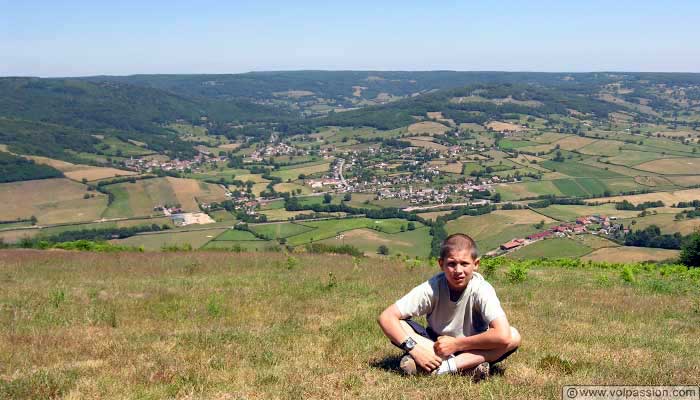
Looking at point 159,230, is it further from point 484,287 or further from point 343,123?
point 343,123

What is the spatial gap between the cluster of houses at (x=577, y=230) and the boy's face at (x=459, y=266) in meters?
50.6

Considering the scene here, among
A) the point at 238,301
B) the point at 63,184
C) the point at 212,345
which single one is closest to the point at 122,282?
the point at 238,301

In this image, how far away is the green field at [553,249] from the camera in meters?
50.9

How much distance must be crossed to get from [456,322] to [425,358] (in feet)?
1.82

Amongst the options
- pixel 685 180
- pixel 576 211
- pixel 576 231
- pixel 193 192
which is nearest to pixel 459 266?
pixel 576 231

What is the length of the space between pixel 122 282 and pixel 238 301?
18.2ft

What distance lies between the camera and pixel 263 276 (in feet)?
54.2

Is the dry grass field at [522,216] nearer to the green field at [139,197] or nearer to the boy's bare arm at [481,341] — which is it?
the green field at [139,197]

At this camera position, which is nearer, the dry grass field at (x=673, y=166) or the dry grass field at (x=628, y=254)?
the dry grass field at (x=628, y=254)

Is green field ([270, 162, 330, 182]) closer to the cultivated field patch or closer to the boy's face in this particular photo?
the cultivated field patch

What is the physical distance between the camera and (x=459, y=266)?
5.68 m

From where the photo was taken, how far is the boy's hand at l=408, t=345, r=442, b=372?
586cm

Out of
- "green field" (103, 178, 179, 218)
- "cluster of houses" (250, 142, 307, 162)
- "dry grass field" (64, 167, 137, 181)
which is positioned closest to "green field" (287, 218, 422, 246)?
"green field" (103, 178, 179, 218)

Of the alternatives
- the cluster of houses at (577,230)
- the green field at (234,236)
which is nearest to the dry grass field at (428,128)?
the cluster of houses at (577,230)
